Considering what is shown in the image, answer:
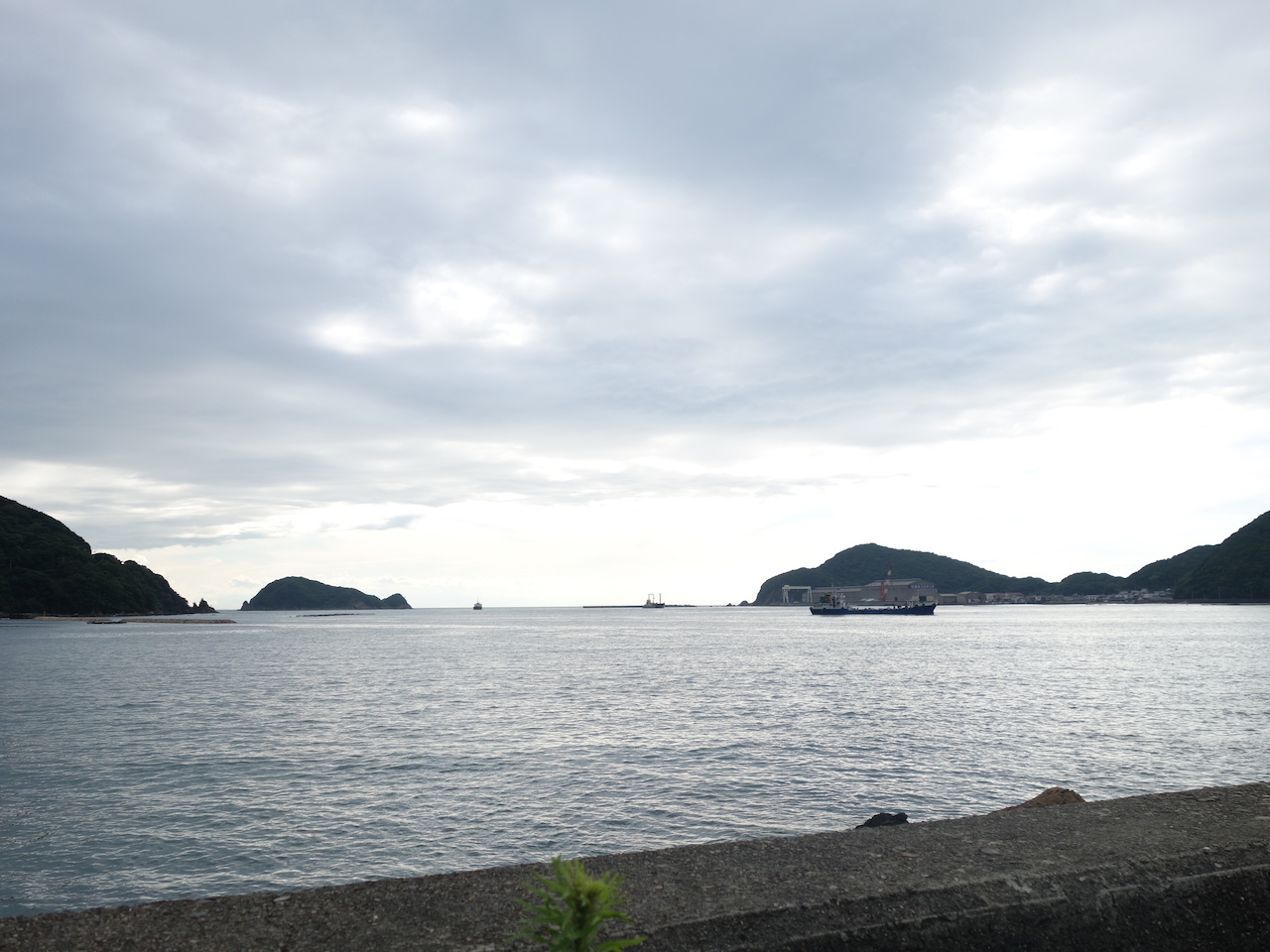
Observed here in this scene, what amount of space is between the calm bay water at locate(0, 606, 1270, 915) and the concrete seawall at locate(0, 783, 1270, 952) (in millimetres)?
12744

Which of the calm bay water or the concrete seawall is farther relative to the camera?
the calm bay water

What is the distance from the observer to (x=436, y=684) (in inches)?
2147

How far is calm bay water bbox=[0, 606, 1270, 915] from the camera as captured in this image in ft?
57.6

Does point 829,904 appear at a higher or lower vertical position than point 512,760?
higher

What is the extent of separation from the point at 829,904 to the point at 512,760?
25.4 metres

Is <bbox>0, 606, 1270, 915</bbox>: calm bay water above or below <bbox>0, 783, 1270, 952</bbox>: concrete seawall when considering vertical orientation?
below

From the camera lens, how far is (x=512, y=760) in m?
27.6

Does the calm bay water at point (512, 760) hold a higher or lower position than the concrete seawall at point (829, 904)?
lower

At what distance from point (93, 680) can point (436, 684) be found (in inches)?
945

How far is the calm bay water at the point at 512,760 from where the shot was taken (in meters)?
17.6

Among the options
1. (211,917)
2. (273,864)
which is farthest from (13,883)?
(211,917)

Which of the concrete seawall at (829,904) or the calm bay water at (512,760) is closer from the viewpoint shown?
the concrete seawall at (829,904)

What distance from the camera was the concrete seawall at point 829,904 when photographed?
376 centimetres

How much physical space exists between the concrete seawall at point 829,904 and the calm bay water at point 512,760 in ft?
41.8
